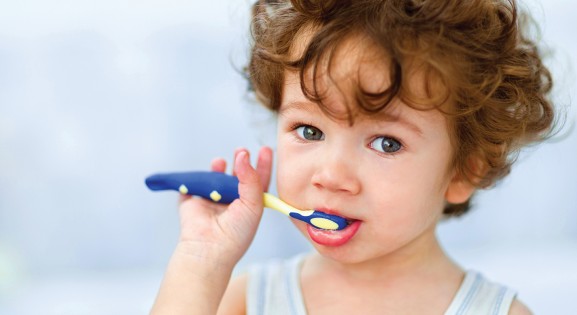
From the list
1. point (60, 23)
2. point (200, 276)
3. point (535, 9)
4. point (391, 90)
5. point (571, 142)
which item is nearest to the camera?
point (391, 90)

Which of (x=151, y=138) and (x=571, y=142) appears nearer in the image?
(x=151, y=138)

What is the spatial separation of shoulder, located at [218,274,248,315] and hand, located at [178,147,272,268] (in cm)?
10

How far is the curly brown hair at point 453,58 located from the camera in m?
0.82

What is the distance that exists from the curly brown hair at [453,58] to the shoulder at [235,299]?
24 centimetres

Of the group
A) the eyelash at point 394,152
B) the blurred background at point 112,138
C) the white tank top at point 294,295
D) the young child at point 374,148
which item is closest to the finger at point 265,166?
the young child at point 374,148

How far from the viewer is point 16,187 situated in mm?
1444

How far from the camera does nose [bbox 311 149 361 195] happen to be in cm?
83

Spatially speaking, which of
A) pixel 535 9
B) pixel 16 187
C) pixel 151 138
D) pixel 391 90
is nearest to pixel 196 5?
pixel 151 138

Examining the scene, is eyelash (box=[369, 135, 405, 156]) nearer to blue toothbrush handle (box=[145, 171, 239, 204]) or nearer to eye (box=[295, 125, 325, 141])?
eye (box=[295, 125, 325, 141])

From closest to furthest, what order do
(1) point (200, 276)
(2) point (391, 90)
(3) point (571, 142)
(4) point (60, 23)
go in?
(2) point (391, 90) < (1) point (200, 276) < (4) point (60, 23) < (3) point (571, 142)

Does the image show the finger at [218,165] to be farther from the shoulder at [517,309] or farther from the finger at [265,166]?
the shoulder at [517,309]

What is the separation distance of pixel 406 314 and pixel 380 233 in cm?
14

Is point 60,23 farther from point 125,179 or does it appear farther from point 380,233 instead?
point 380,233

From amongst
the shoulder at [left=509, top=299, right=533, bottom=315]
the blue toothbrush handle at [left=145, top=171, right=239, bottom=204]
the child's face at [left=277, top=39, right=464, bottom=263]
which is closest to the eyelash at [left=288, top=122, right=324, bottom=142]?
the child's face at [left=277, top=39, right=464, bottom=263]
